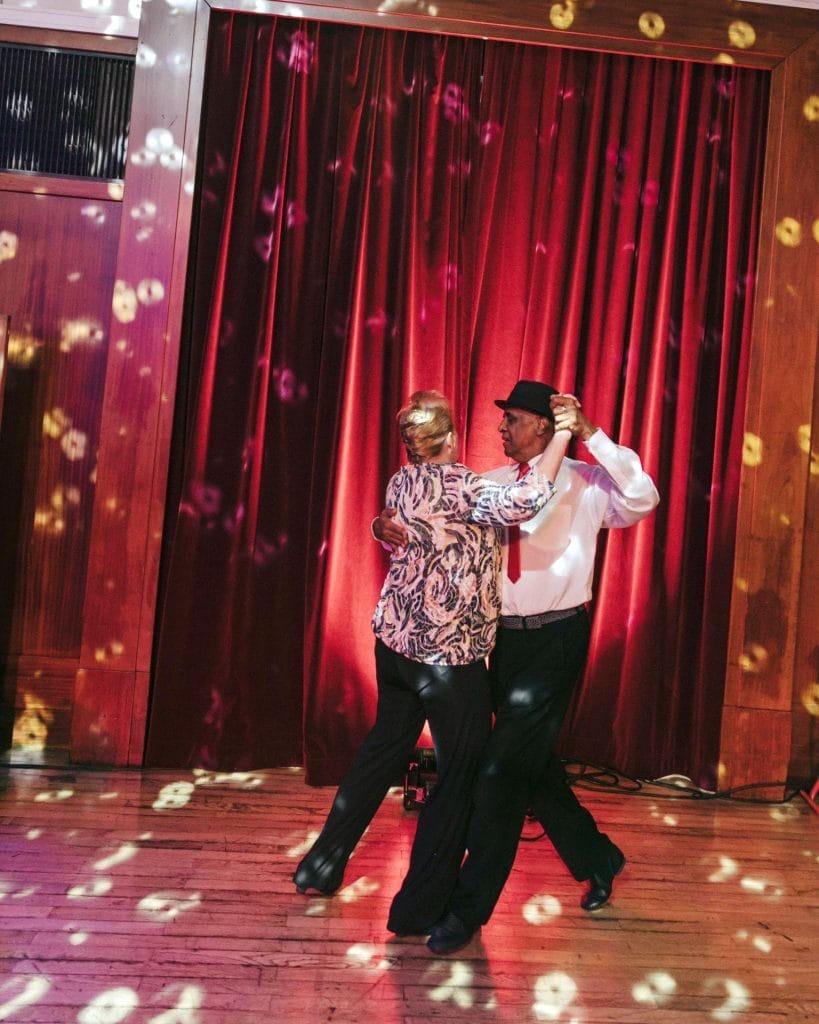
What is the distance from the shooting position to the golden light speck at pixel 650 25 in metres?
3.74

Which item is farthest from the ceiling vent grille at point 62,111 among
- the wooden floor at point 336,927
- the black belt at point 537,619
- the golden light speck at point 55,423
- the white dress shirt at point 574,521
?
the black belt at point 537,619

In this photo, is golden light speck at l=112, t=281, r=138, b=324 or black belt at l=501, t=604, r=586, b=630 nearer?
black belt at l=501, t=604, r=586, b=630

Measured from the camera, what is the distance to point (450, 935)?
233cm

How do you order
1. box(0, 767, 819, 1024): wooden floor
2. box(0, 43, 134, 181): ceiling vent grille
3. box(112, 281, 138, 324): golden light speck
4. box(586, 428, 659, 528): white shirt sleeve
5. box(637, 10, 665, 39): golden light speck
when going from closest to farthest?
box(0, 767, 819, 1024): wooden floor → box(586, 428, 659, 528): white shirt sleeve → box(112, 281, 138, 324): golden light speck → box(637, 10, 665, 39): golden light speck → box(0, 43, 134, 181): ceiling vent grille

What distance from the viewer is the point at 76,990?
2037 millimetres

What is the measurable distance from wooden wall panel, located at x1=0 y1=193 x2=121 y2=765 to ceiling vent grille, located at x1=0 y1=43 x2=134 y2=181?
0.58 feet

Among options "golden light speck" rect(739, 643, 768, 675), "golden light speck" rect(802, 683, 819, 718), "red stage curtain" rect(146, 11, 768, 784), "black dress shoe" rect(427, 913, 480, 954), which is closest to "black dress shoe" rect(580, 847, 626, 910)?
"black dress shoe" rect(427, 913, 480, 954)

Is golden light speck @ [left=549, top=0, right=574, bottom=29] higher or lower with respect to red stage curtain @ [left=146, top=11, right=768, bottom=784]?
higher

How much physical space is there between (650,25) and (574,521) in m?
2.25

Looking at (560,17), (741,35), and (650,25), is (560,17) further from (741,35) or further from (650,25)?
(741,35)

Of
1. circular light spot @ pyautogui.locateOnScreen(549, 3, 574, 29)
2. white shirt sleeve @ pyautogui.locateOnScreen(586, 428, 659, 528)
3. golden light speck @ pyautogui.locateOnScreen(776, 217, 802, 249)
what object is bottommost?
white shirt sleeve @ pyautogui.locateOnScreen(586, 428, 659, 528)

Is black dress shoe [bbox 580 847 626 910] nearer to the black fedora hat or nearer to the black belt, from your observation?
the black belt

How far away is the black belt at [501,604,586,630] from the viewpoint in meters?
2.55

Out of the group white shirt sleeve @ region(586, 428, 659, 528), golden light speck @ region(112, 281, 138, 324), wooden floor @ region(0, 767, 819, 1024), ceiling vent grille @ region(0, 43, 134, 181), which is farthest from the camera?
ceiling vent grille @ region(0, 43, 134, 181)
